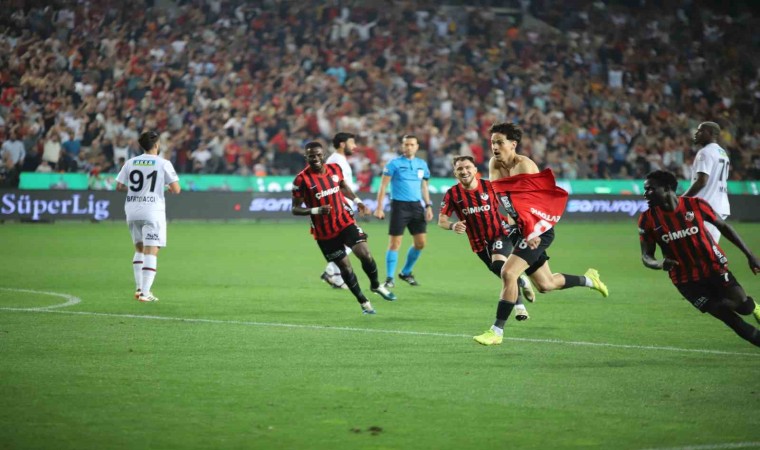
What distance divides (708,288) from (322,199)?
A: 5177 mm

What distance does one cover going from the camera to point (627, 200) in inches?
1398

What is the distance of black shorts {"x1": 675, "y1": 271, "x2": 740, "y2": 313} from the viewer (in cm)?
933

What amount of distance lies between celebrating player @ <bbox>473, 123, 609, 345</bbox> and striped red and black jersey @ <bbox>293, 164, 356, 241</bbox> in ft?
8.76

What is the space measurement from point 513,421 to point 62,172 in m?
24.4

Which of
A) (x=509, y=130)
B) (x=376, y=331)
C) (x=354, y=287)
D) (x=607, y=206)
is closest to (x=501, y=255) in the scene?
(x=354, y=287)

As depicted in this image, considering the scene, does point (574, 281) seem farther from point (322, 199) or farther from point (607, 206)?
point (607, 206)

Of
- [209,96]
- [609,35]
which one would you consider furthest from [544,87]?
[209,96]

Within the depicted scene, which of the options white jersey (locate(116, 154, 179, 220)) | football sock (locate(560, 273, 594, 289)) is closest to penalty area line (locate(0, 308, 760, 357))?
football sock (locate(560, 273, 594, 289))

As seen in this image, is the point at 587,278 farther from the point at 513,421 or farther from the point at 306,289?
the point at 513,421

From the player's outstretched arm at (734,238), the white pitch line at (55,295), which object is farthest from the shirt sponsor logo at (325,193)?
the player's outstretched arm at (734,238)

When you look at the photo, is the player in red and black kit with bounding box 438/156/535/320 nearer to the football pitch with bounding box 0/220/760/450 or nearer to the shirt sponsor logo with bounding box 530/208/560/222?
the football pitch with bounding box 0/220/760/450

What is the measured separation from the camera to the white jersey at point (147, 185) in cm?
1420

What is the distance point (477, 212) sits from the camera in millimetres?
12828

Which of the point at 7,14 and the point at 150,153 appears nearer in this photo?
the point at 150,153
